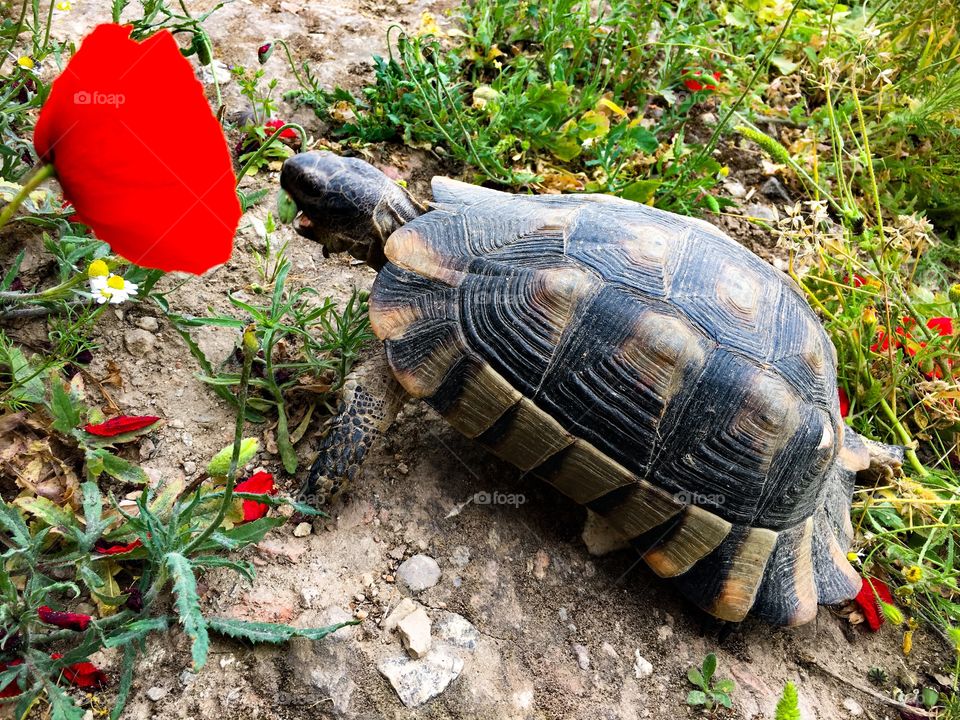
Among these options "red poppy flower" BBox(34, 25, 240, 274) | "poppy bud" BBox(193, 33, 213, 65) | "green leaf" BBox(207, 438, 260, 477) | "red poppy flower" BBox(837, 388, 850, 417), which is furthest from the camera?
"red poppy flower" BBox(837, 388, 850, 417)

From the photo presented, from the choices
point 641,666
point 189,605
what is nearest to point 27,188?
point 189,605

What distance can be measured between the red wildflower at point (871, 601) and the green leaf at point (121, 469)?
2734mm

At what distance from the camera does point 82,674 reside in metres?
1.88

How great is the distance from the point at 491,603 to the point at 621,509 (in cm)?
58

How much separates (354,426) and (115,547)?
0.89 m

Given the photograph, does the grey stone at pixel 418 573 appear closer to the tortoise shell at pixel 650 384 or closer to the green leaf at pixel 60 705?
the tortoise shell at pixel 650 384

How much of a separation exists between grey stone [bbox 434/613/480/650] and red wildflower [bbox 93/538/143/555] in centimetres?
98

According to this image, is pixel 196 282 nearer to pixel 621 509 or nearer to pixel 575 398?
pixel 575 398

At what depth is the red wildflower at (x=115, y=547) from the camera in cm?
203

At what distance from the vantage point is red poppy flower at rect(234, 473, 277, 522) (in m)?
2.26

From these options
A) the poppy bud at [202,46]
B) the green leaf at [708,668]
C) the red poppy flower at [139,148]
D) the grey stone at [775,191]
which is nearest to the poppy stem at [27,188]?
the red poppy flower at [139,148]

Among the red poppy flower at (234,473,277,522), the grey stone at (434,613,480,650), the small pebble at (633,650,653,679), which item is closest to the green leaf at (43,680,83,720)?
the red poppy flower at (234,473,277,522)

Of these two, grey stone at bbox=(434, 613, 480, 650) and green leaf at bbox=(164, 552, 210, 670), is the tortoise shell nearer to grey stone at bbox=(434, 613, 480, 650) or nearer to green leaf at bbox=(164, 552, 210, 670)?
grey stone at bbox=(434, 613, 480, 650)

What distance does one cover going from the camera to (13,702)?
5.87 ft
